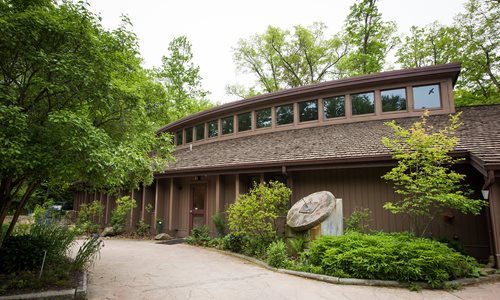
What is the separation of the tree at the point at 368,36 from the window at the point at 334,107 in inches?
423

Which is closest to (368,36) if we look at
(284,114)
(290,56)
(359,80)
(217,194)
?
(290,56)

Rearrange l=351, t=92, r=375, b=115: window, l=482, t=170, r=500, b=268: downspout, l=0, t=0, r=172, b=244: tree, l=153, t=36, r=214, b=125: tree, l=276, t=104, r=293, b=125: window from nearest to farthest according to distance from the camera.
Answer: l=0, t=0, r=172, b=244: tree
l=482, t=170, r=500, b=268: downspout
l=351, t=92, r=375, b=115: window
l=276, t=104, r=293, b=125: window
l=153, t=36, r=214, b=125: tree

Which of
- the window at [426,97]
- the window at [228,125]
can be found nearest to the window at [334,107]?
the window at [426,97]

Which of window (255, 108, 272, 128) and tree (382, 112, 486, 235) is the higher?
window (255, 108, 272, 128)

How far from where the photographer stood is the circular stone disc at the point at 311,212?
6.95 metres

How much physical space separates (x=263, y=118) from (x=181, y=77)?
55.6 ft

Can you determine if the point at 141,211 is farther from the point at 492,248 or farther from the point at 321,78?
the point at 321,78

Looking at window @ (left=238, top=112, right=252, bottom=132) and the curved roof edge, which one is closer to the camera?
the curved roof edge

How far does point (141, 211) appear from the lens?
14.3 meters

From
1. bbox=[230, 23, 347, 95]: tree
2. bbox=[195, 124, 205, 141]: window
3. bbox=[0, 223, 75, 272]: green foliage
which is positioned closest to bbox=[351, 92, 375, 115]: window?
bbox=[195, 124, 205, 141]: window

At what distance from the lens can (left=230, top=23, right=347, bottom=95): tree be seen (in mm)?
25078

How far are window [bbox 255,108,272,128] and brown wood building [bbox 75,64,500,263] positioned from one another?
0.15 feet

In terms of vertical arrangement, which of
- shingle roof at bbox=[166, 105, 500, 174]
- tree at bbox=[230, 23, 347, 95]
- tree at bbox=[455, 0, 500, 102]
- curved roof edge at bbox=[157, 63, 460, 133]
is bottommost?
shingle roof at bbox=[166, 105, 500, 174]

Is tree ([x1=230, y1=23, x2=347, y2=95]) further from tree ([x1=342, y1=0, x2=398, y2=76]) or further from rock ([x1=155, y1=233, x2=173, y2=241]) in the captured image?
rock ([x1=155, y1=233, x2=173, y2=241])
